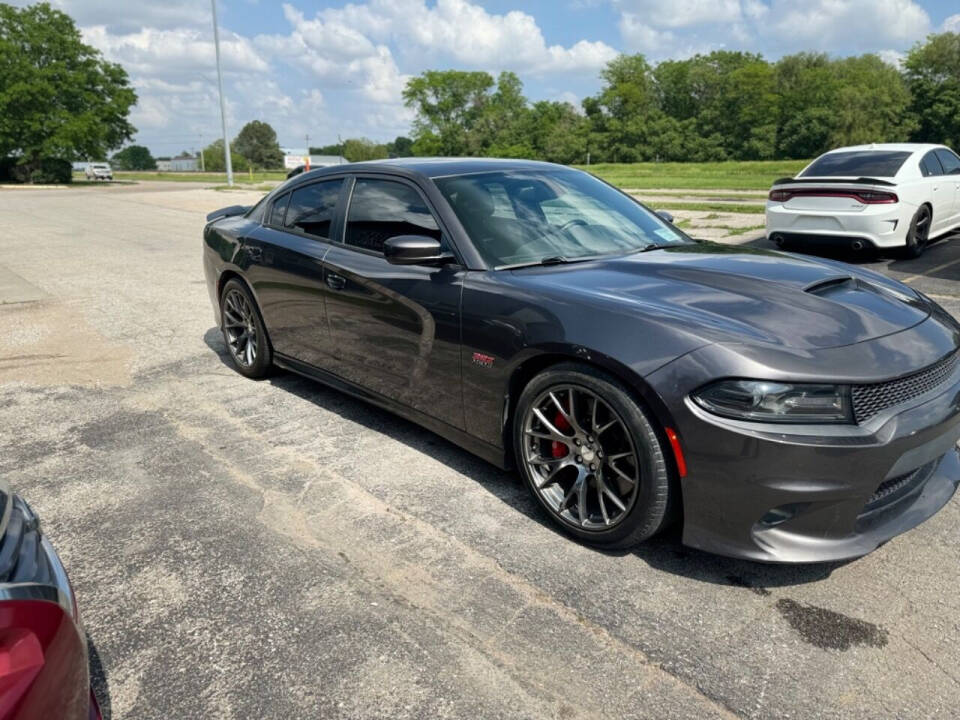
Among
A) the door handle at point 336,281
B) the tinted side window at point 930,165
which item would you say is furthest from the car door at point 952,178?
the door handle at point 336,281

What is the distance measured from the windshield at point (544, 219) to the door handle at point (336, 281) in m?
0.76

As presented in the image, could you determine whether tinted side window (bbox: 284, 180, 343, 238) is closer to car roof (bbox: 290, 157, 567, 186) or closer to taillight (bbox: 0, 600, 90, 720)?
car roof (bbox: 290, 157, 567, 186)

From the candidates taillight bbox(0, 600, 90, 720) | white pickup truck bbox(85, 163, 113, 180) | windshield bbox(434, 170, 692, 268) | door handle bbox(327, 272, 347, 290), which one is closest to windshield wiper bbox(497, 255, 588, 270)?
windshield bbox(434, 170, 692, 268)

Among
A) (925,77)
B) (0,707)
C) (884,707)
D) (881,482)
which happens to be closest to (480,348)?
(881,482)

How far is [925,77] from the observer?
61250 mm

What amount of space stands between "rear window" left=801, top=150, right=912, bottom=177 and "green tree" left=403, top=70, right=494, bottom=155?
83610 mm

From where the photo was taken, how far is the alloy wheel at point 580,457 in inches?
109

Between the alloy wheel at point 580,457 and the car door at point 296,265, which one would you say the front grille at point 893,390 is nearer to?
the alloy wheel at point 580,457

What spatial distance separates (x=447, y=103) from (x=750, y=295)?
3727 inches

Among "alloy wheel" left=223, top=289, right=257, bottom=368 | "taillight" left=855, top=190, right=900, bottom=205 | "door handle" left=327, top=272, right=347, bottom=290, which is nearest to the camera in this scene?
"door handle" left=327, top=272, right=347, bottom=290

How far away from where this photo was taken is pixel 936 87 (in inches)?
2200

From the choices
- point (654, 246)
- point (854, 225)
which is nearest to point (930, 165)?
point (854, 225)

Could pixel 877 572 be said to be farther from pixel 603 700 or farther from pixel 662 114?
pixel 662 114

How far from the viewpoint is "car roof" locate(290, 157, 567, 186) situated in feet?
12.6
